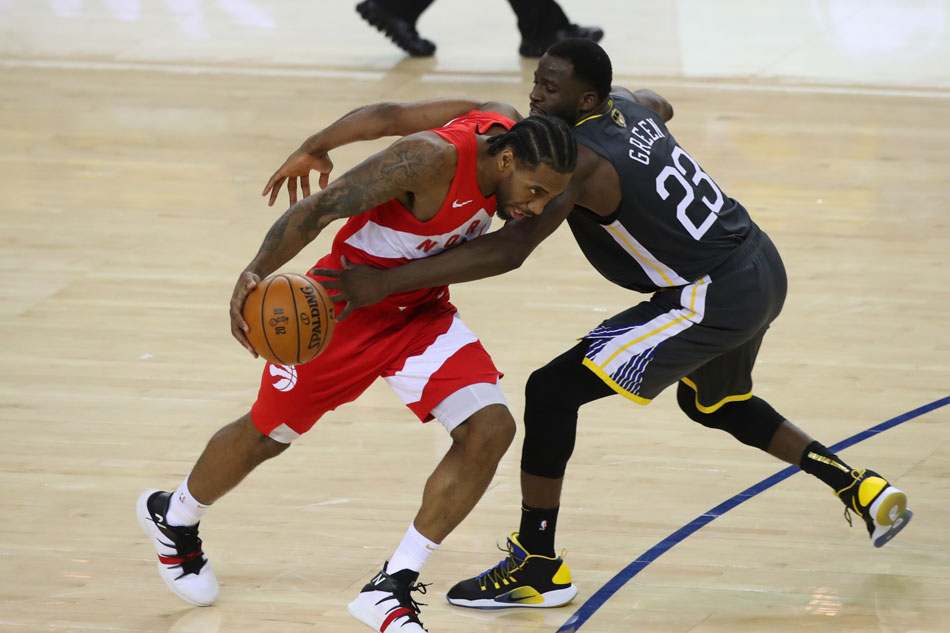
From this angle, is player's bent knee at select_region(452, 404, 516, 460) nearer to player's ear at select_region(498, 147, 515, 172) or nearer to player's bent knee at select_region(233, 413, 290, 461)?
player's bent knee at select_region(233, 413, 290, 461)

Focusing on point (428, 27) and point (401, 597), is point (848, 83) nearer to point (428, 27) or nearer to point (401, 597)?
point (428, 27)

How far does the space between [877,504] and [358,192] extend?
181cm

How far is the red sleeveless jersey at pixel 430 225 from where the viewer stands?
132 inches

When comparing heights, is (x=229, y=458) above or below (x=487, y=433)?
below

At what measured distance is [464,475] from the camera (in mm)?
3381

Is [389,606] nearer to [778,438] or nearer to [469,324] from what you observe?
[778,438]

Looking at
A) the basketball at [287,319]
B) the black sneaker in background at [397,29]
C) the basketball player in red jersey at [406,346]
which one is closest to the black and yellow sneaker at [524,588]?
the basketball player in red jersey at [406,346]

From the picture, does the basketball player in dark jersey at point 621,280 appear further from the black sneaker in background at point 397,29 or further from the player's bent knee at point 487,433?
the black sneaker in background at point 397,29

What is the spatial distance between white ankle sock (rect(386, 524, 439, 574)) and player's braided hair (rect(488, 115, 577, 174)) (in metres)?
1.05

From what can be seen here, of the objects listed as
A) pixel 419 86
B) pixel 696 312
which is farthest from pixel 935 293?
pixel 419 86

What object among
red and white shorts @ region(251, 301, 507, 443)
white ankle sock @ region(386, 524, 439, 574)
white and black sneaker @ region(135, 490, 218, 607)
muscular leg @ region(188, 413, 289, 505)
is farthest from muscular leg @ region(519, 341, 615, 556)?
white and black sneaker @ region(135, 490, 218, 607)

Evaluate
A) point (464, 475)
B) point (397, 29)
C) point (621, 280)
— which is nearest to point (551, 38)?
point (397, 29)

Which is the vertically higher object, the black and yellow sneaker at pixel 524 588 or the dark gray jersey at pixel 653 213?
the dark gray jersey at pixel 653 213

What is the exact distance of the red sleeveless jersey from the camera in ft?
11.0
